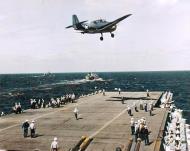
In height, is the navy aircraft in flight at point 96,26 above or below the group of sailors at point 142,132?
above

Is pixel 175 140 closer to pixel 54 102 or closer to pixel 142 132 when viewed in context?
pixel 142 132

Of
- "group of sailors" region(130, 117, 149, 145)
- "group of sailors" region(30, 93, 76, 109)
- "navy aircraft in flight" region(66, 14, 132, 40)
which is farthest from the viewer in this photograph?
"group of sailors" region(30, 93, 76, 109)

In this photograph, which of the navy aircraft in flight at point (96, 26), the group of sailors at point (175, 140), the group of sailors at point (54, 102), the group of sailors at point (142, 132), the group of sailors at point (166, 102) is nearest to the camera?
the group of sailors at point (142, 132)

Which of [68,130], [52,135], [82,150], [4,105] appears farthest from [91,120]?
[4,105]

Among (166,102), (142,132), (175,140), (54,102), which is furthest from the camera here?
(166,102)

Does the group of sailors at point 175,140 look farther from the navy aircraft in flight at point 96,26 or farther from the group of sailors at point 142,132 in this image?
the navy aircraft in flight at point 96,26

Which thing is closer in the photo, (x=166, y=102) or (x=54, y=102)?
(x=54, y=102)

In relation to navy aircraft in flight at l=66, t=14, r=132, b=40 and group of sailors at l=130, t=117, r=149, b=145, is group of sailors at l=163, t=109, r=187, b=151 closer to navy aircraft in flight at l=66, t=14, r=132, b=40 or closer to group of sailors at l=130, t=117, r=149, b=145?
group of sailors at l=130, t=117, r=149, b=145

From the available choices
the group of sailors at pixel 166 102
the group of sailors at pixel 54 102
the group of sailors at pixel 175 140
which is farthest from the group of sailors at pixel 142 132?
the group of sailors at pixel 166 102

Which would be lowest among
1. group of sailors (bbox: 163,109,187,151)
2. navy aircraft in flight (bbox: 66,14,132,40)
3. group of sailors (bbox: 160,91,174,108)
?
group of sailors (bbox: 163,109,187,151)

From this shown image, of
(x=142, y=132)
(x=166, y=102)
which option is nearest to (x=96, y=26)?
(x=142, y=132)

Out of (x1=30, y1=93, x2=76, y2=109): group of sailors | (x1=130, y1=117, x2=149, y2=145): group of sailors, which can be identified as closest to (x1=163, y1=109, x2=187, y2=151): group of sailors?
(x1=130, y1=117, x2=149, y2=145): group of sailors

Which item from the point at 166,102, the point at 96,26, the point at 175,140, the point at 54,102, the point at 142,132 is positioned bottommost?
the point at 175,140

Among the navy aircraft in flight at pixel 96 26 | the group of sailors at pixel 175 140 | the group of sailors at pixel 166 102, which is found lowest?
the group of sailors at pixel 175 140
